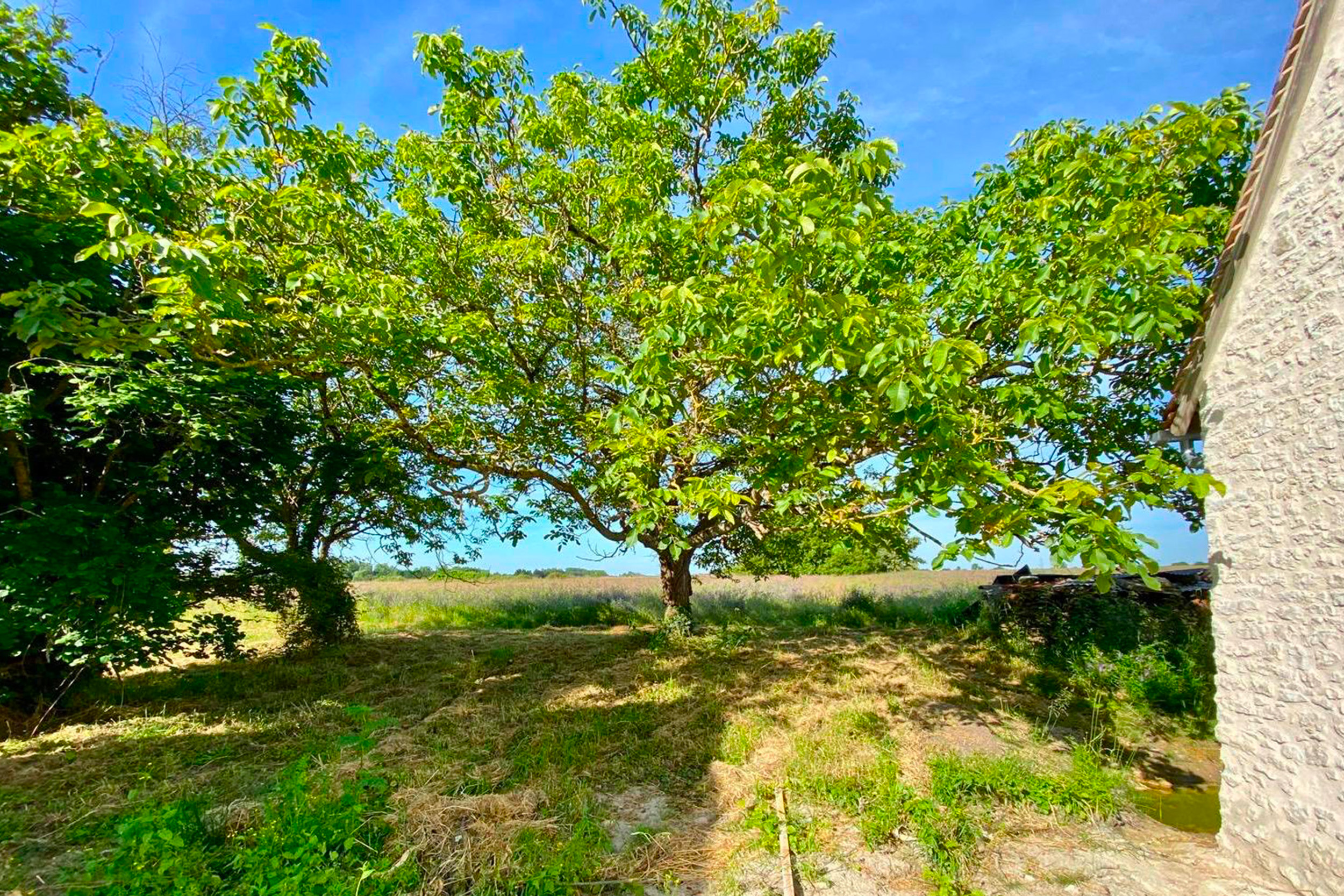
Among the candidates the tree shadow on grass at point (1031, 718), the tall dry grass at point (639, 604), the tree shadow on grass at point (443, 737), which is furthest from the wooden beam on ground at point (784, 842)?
the tall dry grass at point (639, 604)

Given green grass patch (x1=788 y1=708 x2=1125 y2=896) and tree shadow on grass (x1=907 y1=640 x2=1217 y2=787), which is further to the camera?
tree shadow on grass (x1=907 y1=640 x2=1217 y2=787)

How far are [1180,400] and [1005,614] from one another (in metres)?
6.87

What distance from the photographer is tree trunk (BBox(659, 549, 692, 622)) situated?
986 cm

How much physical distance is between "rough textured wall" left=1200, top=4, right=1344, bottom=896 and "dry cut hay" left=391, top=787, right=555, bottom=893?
466 centimetres

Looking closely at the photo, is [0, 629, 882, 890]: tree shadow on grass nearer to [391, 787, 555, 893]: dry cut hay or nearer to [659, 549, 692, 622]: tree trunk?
[391, 787, 555, 893]: dry cut hay

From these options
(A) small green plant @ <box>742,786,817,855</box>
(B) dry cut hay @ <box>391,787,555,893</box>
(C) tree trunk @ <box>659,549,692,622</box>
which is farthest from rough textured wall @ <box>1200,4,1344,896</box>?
(C) tree trunk @ <box>659,549,692,622</box>

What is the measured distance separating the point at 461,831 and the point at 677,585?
261 inches

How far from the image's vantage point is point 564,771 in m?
4.67

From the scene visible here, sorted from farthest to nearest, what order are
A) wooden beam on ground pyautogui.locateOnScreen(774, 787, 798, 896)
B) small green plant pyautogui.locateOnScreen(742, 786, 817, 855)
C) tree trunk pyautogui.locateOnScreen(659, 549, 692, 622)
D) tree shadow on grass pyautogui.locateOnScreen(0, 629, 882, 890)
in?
1. tree trunk pyautogui.locateOnScreen(659, 549, 692, 622)
2. tree shadow on grass pyautogui.locateOnScreen(0, 629, 882, 890)
3. small green plant pyautogui.locateOnScreen(742, 786, 817, 855)
4. wooden beam on ground pyautogui.locateOnScreen(774, 787, 798, 896)

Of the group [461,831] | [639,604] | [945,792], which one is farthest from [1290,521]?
[639,604]

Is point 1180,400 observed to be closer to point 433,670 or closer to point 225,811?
point 225,811

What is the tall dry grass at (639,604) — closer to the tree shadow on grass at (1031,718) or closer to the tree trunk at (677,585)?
the tree trunk at (677,585)

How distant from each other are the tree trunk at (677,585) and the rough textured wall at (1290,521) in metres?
7.03

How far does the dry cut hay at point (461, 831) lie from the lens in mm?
3141
